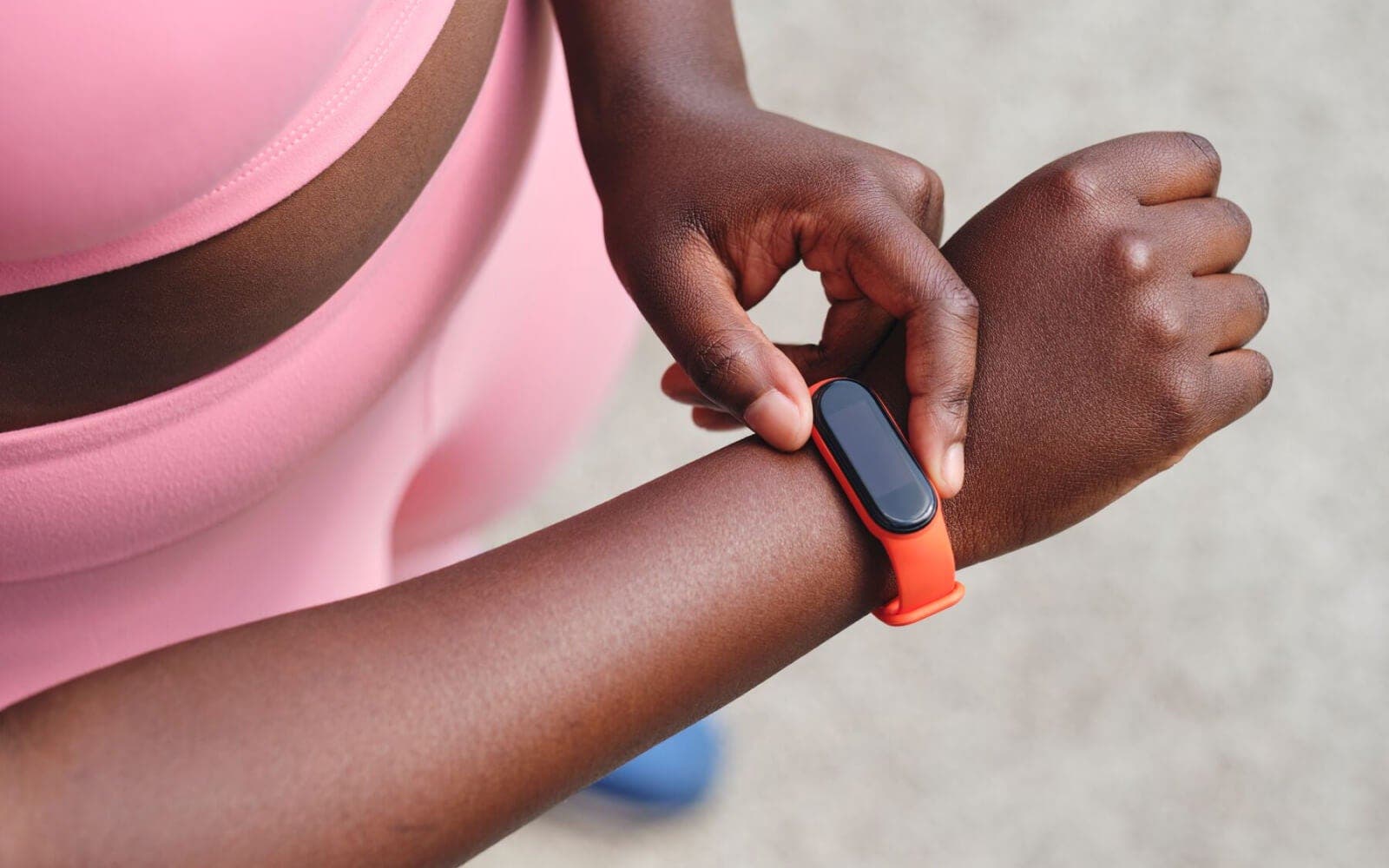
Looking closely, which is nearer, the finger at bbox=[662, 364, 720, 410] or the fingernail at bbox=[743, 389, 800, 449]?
the fingernail at bbox=[743, 389, 800, 449]

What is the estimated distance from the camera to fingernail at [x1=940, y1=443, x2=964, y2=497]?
2.56 feet

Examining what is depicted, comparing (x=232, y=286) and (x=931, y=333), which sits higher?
(x=232, y=286)

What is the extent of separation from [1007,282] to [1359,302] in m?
1.27

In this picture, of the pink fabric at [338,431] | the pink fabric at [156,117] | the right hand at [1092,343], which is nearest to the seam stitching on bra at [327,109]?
the pink fabric at [156,117]

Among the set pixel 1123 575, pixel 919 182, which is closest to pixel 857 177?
pixel 919 182

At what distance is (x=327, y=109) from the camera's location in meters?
0.66

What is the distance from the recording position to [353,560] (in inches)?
38.4

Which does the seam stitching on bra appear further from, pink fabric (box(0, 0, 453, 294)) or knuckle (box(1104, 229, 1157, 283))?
knuckle (box(1104, 229, 1157, 283))

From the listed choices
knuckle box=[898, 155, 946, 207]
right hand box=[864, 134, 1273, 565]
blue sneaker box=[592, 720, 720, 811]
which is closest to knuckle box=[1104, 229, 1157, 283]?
right hand box=[864, 134, 1273, 565]

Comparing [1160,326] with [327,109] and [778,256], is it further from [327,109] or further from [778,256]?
[327,109]

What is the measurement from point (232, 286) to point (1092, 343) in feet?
1.71

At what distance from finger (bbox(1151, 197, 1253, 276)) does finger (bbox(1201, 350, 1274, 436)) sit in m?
0.06

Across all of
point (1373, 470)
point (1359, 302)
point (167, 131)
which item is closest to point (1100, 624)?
point (1373, 470)

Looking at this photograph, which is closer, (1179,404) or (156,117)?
(156,117)
